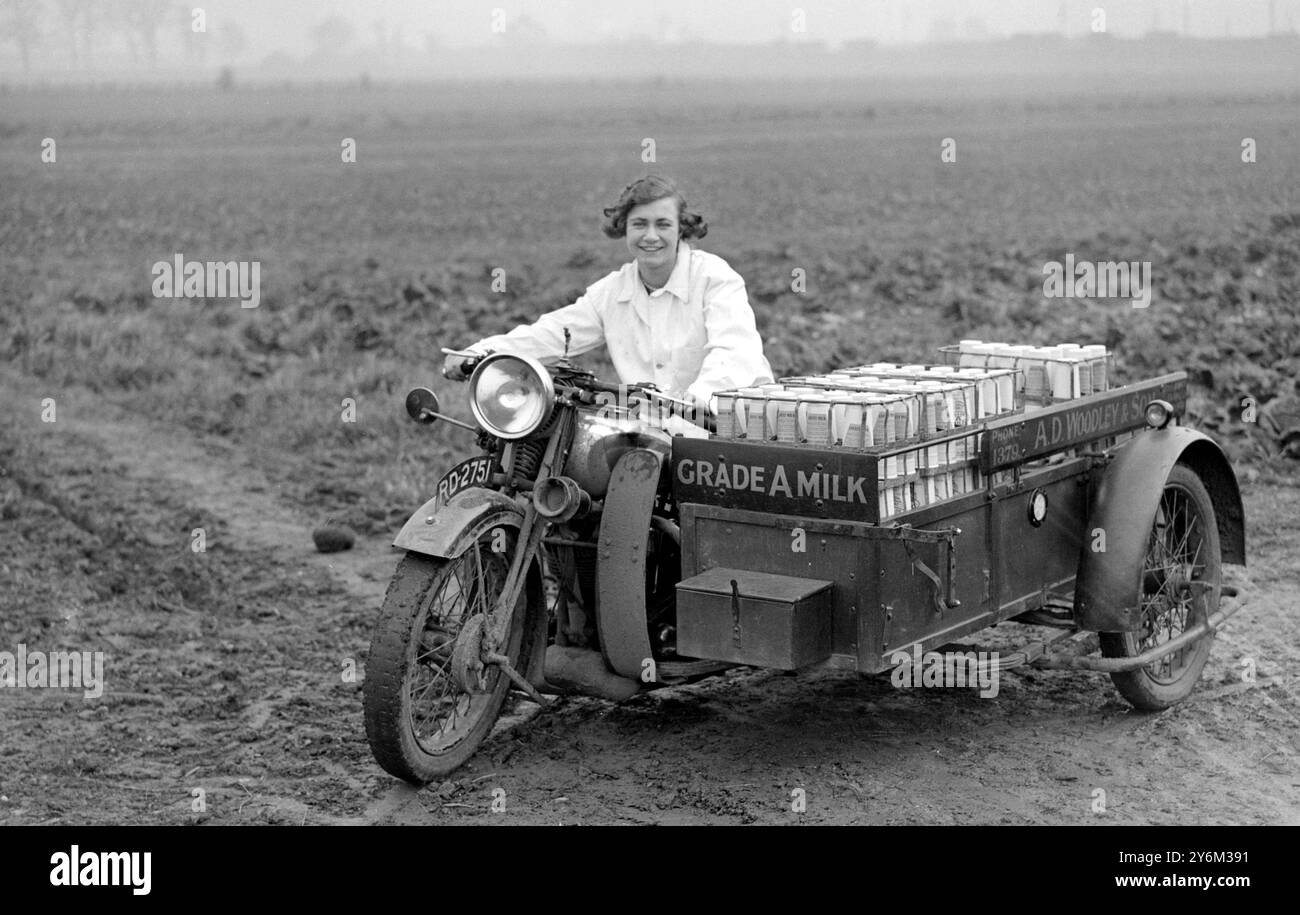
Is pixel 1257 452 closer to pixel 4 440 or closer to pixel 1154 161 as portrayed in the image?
pixel 4 440

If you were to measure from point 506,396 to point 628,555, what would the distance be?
1.94 ft

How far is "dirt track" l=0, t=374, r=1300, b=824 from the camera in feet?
15.9

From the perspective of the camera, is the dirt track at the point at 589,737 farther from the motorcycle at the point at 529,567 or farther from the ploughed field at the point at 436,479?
the motorcycle at the point at 529,567

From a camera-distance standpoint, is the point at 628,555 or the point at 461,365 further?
the point at 461,365

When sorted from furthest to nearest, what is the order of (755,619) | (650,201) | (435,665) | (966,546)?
(650,201), (966,546), (435,665), (755,619)

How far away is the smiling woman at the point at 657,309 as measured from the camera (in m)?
5.61

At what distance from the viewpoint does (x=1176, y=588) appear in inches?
231

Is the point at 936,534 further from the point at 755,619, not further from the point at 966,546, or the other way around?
the point at 755,619

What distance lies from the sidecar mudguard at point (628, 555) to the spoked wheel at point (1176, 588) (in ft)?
5.35

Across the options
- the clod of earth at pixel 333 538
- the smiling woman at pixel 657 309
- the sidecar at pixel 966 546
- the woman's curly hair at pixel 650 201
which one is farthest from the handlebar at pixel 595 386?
the clod of earth at pixel 333 538

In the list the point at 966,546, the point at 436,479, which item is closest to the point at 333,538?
the point at 436,479

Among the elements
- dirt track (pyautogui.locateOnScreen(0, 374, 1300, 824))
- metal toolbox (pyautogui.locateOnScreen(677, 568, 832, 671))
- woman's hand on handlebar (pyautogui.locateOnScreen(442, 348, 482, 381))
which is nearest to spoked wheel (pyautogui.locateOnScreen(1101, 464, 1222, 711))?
dirt track (pyautogui.locateOnScreen(0, 374, 1300, 824))

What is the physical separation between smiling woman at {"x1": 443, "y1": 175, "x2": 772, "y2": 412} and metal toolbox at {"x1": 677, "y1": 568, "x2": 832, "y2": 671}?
92 centimetres

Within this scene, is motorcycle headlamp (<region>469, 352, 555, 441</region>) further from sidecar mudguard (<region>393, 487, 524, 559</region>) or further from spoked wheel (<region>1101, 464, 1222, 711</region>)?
Answer: spoked wheel (<region>1101, 464, 1222, 711</region>)
